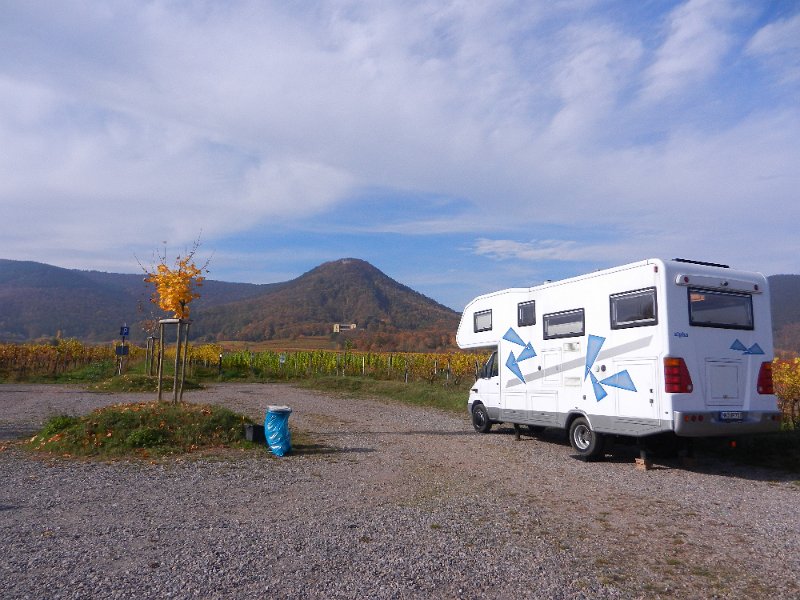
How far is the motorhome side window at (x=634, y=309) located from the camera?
976 cm

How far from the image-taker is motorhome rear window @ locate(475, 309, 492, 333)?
14.3 metres

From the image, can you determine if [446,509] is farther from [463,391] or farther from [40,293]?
[40,293]

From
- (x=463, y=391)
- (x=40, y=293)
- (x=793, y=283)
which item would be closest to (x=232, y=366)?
(x=463, y=391)

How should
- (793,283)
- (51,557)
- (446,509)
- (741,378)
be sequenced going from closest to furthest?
(51,557), (446,509), (741,378), (793,283)

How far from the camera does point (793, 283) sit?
7319cm

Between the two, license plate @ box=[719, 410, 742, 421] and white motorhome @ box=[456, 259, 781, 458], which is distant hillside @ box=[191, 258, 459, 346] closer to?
white motorhome @ box=[456, 259, 781, 458]

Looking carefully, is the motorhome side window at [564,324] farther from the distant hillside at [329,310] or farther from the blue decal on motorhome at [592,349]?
the distant hillside at [329,310]

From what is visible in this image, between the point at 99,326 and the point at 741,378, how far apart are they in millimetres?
148333

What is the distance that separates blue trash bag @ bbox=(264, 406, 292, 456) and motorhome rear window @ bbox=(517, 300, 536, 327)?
4.93m

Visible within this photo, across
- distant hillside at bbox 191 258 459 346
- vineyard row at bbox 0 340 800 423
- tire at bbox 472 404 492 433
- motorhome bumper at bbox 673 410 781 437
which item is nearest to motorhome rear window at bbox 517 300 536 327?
tire at bbox 472 404 492 433

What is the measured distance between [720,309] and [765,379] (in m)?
1.37

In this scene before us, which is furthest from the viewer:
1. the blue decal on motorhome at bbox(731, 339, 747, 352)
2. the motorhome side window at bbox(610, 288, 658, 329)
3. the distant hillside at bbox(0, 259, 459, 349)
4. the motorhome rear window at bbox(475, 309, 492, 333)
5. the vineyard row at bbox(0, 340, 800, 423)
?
the distant hillside at bbox(0, 259, 459, 349)

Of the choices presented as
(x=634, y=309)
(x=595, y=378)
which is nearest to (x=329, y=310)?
(x=595, y=378)

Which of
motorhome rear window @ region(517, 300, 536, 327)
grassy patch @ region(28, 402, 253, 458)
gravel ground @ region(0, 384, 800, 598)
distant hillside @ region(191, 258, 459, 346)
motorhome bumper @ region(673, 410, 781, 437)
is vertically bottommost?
gravel ground @ region(0, 384, 800, 598)
